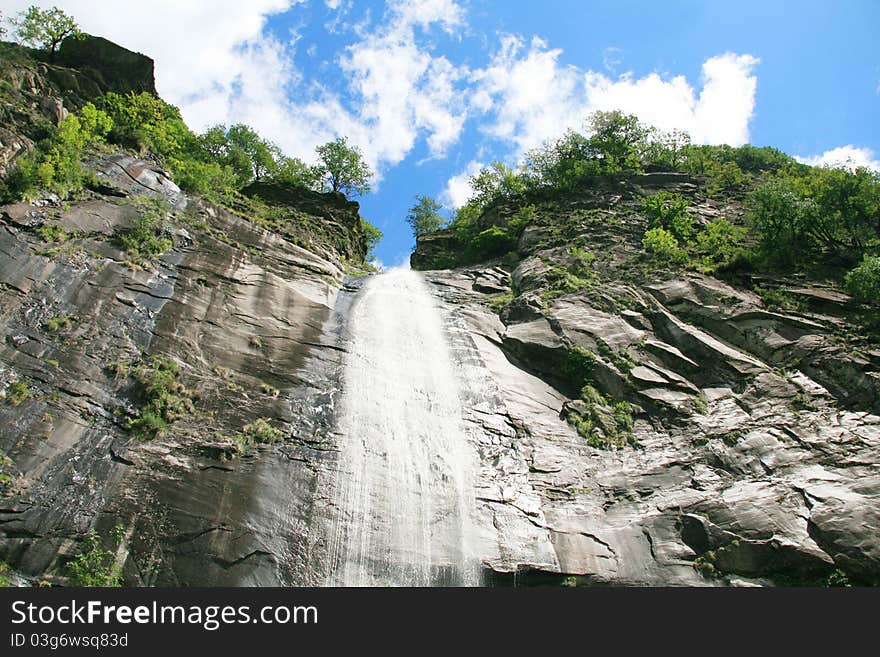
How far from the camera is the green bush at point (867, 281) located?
71.0 ft

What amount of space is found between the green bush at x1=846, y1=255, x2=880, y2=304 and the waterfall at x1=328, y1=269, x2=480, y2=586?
15980mm

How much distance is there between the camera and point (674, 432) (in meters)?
18.6

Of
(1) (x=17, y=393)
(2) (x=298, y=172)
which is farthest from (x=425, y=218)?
(1) (x=17, y=393)

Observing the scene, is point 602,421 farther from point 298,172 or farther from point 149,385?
point 298,172

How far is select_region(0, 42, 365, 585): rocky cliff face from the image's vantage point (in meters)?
12.7

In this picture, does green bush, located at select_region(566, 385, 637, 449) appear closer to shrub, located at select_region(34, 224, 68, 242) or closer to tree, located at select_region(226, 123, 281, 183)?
shrub, located at select_region(34, 224, 68, 242)

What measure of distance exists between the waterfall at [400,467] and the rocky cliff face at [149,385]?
1.14 m

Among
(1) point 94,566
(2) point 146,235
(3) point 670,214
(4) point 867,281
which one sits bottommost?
(1) point 94,566

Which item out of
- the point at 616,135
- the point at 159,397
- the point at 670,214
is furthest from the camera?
the point at 616,135

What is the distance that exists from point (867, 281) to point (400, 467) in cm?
1925

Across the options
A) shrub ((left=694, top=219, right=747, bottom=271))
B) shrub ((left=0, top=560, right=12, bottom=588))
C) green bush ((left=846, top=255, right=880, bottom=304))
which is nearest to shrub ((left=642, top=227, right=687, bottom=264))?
shrub ((left=694, top=219, right=747, bottom=271))

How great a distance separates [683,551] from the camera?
48.0ft

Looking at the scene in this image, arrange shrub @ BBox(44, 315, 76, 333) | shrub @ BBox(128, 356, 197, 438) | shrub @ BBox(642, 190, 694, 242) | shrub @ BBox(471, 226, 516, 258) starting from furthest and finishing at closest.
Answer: shrub @ BBox(471, 226, 516, 258) < shrub @ BBox(642, 190, 694, 242) < shrub @ BBox(44, 315, 76, 333) < shrub @ BBox(128, 356, 197, 438)

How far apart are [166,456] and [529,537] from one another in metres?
9.59
